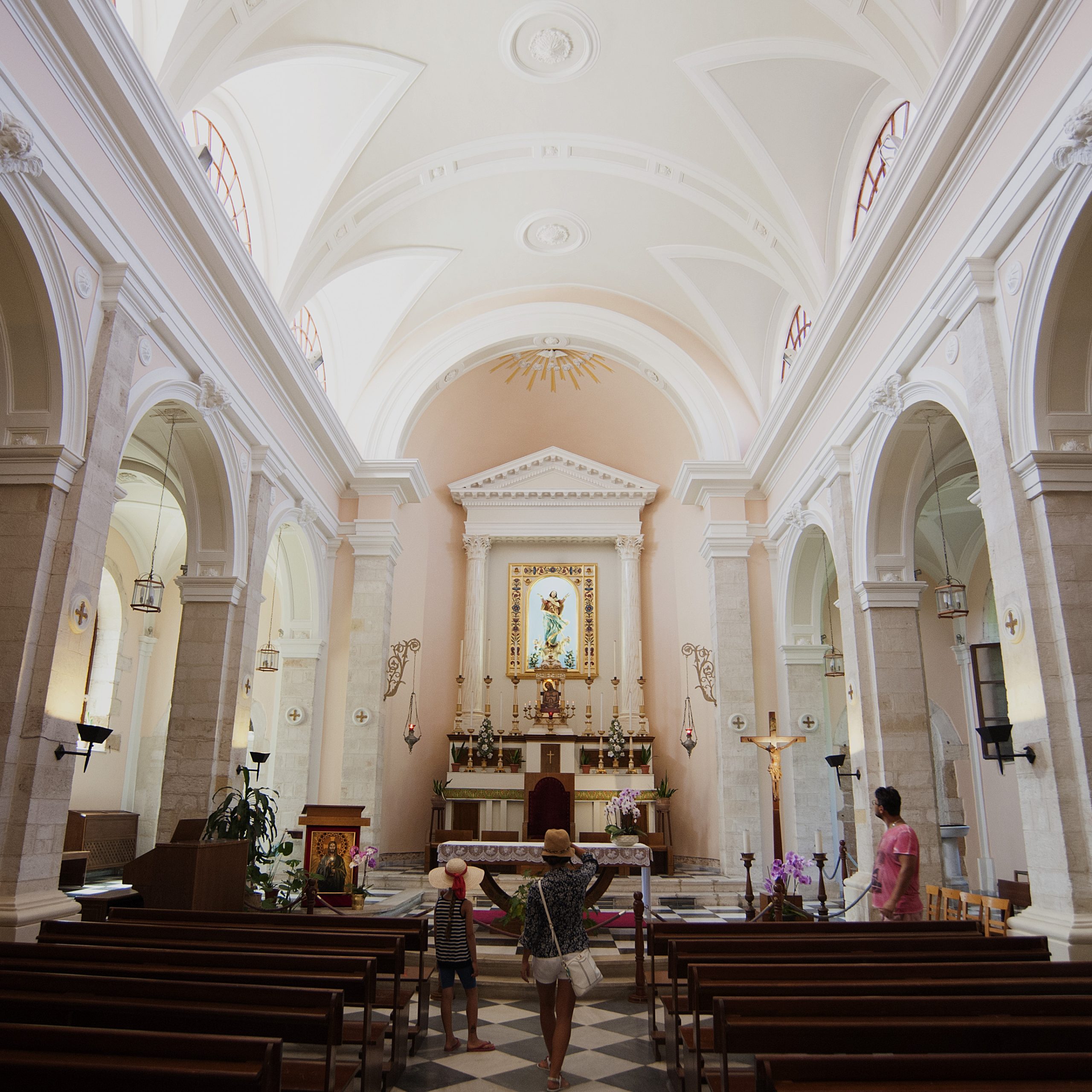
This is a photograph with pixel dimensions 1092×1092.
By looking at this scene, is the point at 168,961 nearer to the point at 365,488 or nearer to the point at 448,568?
the point at 365,488

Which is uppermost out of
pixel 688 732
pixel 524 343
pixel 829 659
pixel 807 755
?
pixel 524 343

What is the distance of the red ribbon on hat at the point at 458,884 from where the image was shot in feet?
19.3

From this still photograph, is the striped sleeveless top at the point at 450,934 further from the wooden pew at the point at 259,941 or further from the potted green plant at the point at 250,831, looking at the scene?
the potted green plant at the point at 250,831

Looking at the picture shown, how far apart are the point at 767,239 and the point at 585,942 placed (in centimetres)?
936

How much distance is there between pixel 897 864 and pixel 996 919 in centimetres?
165

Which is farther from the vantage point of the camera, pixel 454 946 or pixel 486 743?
pixel 486 743

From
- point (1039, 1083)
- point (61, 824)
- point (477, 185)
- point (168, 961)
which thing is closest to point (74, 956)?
point (168, 961)

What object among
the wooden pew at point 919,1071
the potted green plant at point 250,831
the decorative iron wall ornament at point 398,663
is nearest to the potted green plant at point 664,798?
the decorative iron wall ornament at point 398,663

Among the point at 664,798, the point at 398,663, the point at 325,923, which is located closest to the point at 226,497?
the point at 398,663

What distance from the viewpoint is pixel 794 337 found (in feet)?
43.8

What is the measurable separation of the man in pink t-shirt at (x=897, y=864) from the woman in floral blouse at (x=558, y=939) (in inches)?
89.7

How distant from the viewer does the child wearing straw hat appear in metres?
5.74

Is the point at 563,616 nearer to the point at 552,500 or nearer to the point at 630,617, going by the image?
the point at 630,617

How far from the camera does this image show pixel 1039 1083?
286 centimetres
